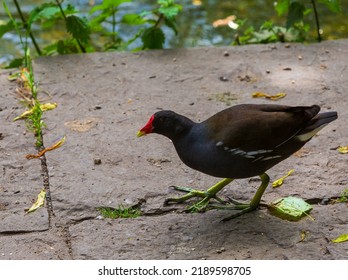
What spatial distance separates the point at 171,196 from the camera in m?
3.94

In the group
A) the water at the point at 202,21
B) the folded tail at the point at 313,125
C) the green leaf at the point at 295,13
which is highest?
the folded tail at the point at 313,125

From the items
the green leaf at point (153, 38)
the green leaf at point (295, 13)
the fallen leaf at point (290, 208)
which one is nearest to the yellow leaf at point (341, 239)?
the fallen leaf at point (290, 208)

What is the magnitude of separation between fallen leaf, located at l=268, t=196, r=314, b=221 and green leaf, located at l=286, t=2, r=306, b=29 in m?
2.22

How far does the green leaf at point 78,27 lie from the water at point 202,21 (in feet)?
4.43

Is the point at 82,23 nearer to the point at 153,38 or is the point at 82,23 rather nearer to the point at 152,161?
the point at 153,38

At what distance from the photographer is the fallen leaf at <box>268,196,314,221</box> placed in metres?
3.72

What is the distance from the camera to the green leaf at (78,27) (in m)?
5.62

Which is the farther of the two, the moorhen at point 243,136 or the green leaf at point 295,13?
the green leaf at point 295,13

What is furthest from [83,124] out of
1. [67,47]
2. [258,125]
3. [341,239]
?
[341,239]

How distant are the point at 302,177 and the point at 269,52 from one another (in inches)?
70.7

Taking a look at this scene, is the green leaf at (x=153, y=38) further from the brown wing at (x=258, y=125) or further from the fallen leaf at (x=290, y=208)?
the fallen leaf at (x=290, y=208)
